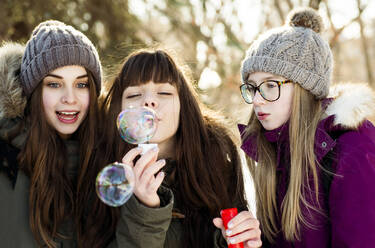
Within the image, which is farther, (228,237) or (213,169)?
(213,169)

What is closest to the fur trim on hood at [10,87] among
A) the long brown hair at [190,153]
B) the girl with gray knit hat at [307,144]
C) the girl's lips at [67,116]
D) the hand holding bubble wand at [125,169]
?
the girl's lips at [67,116]

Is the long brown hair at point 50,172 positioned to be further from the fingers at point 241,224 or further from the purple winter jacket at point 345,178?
the purple winter jacket at point 345,178

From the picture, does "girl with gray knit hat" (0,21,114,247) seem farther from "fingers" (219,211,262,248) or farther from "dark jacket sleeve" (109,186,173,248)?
"fingers" (219,211,262,248)

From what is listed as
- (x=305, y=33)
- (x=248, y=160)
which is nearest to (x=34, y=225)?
(x=248, y=160)

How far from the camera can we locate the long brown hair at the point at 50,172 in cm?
236

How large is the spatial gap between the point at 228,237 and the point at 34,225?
108cm

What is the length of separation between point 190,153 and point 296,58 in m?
0.90

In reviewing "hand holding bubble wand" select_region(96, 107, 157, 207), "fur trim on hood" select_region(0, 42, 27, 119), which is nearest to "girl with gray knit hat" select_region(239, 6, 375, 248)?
"hand holding bubble wand" select_region(96, 107, 157, 207)

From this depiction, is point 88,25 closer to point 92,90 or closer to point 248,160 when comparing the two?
point 92,90

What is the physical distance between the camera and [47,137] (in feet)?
8.23

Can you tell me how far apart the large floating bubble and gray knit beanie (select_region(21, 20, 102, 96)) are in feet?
2.61

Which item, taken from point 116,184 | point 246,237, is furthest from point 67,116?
point 246,237

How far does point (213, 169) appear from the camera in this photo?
2.73 m

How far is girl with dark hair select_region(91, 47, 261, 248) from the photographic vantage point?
2504 millimetres
